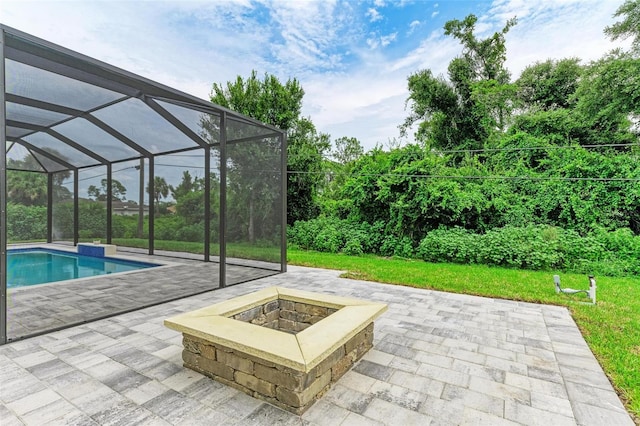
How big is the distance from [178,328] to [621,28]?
45.2 feet

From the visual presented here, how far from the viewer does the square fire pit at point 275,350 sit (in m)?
1.90

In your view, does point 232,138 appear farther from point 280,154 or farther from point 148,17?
point 148,17

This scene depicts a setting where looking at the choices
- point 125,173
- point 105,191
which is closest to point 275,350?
point 125,173

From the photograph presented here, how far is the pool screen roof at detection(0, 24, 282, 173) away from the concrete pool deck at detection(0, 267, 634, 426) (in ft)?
9.50

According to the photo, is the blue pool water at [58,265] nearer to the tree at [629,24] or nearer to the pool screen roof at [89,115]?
the pool screen roof at [89,115]

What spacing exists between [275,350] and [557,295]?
495 centimetres

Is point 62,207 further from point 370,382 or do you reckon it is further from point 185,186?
point 370,382

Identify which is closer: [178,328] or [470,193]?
[178,328]

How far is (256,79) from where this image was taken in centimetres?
1187

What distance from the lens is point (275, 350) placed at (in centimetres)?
194

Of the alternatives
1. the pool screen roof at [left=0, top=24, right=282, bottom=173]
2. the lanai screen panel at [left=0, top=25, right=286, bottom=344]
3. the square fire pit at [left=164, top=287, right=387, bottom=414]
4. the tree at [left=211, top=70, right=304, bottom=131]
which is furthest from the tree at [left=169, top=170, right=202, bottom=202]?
the square fire pit at [left=164, top=287, right=387, bottom=414]

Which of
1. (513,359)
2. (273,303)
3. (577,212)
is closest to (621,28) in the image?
(577,212)

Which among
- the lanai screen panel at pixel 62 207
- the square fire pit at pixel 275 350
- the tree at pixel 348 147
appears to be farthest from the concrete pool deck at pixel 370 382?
the tree at pixel 348 147

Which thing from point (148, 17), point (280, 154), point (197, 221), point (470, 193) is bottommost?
point (197, 221)
